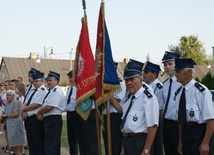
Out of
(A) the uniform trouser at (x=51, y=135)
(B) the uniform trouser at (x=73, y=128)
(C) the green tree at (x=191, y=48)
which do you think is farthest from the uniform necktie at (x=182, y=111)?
(C) the green tree at (x=191, y=48)

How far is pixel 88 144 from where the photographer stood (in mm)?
7992

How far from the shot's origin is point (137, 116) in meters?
4.70

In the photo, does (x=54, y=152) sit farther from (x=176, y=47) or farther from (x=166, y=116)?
(x=176, y=47)

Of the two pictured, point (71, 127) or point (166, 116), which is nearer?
point (166, 116)

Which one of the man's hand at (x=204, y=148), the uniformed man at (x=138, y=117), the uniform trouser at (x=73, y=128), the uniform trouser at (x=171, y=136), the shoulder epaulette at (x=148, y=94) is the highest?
the shoulder epaulette at (x=148, y=94)

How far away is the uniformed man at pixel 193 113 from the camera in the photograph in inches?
181

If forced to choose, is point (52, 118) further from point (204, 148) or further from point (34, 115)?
point (204, 148)

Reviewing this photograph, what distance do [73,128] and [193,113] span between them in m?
4.79

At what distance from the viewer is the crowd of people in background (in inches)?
185

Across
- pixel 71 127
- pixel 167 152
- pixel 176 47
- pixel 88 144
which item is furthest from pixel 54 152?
pixel 176 47

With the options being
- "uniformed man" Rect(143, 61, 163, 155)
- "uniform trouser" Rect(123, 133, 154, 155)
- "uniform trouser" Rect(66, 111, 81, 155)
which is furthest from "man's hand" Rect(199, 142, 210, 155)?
"uniform trouser" Rect(66, 111, 81, 155)

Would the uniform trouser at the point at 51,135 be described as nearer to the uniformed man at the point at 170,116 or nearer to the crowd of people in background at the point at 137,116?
the crowd of people in background at the point at 137,116

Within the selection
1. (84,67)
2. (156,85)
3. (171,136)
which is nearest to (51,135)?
(84,67)

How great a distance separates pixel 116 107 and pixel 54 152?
6.42 ft
